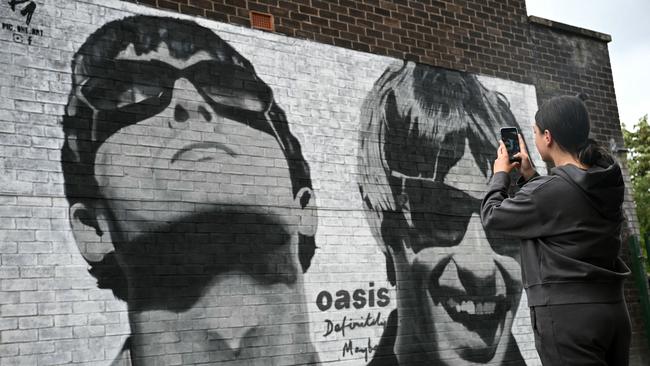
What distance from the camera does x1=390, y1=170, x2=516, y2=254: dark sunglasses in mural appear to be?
26.6 feet

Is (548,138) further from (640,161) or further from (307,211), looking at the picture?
(640,161)

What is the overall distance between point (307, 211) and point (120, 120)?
1.99 m

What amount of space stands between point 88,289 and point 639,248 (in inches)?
293

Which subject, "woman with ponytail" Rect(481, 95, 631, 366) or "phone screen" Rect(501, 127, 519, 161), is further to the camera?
"phone screen" Rect(501, 127, 519, 161)

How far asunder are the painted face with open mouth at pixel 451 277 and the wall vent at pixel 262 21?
205 centimetres

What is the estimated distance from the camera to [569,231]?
2.86 meters

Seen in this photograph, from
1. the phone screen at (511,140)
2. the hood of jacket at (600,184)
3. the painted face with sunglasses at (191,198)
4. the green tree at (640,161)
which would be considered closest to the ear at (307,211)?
the painted face with sunglasses at (191,198)

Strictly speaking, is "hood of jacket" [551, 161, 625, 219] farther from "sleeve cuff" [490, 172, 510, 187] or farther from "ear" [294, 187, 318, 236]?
"ear" [294, 187, 318, 236]

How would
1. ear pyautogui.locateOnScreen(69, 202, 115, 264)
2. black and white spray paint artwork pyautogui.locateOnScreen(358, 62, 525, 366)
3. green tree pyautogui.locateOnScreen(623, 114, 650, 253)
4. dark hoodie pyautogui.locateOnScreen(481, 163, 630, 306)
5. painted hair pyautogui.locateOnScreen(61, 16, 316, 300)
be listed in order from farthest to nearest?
green tree pyautogui.locateOnScreen(623, 114, 650, 253) < black and white spray paint artwork pyautogui.locateOnScreen(358, 62, 525, 366) < painted hair pyautogui.locateOnScreen(61, 16, 316, 300) < ear pyautogui.locateOnScreen(69, 202, 115, 264) < dark hoodie pyautogui.locateOnScreen(481, 163, 630, 306)

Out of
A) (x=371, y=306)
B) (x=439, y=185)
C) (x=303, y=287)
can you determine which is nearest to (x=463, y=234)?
(x=439, y=185)

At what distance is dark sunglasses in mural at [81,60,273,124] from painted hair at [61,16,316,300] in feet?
0.04

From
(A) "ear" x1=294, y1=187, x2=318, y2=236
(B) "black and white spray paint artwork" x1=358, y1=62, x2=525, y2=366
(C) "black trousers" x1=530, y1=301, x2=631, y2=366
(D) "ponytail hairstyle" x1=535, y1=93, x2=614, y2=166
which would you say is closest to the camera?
(C) "black trousers" x1=530, y1=301, x2=631, y2=366

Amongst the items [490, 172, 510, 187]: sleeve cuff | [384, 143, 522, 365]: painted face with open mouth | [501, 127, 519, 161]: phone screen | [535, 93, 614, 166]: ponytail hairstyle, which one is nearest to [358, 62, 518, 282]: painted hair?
[384, 143, 522, 365]: painted face with open mouth

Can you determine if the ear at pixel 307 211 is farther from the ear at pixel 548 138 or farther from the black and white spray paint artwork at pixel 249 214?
the ear at pixel 548 138
